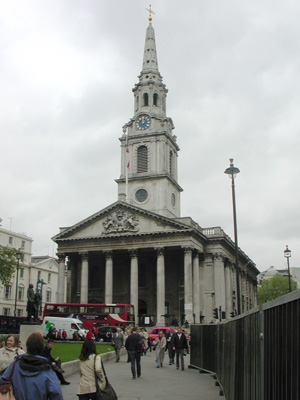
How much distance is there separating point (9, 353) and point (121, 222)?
49.9 m

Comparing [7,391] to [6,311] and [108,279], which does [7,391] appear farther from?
[6,311]

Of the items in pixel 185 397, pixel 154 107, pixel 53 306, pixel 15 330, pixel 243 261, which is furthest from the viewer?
pixel 243 261

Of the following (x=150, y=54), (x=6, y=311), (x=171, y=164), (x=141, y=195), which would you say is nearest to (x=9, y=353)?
(x=141, y=195)

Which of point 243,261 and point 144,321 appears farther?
point 243,261

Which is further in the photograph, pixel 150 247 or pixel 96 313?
pixel 150 247

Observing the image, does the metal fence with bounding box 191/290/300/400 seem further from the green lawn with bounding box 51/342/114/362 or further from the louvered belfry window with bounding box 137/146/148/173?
the louvered belfry window with bounding box 137/146/148/173

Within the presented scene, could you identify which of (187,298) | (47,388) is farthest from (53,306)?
(47,388)

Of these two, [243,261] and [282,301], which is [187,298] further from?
[282,301]

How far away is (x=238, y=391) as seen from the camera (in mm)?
9453

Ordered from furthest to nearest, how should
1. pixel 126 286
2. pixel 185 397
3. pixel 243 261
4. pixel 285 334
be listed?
pixel 243 261, pixel 126 286, pixel 185 397, pixel 285 334

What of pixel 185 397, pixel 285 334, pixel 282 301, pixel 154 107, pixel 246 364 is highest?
pixel 154 107

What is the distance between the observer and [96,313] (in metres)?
48.3

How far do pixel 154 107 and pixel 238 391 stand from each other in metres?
63.5

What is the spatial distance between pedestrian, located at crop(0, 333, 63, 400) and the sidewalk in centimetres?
862
